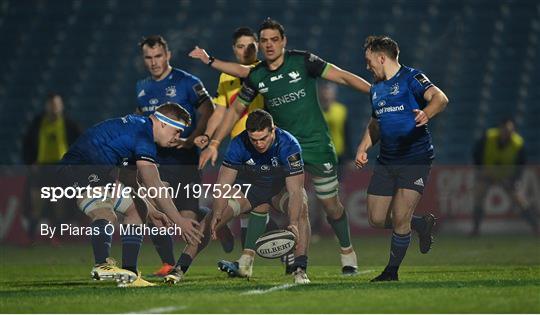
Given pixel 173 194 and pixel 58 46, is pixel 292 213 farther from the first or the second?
pixel 58 46

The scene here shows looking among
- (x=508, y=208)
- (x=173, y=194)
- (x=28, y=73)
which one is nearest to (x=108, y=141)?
(x=173, y=194)

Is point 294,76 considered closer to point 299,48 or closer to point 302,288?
point 302,288

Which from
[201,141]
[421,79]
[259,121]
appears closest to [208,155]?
[201,141]

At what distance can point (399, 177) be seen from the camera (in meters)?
9.77

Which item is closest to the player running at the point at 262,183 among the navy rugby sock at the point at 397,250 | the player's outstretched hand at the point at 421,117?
the navy rugby sock at the point at 397,250

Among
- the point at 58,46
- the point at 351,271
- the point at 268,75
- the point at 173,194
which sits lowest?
the point at 351,271

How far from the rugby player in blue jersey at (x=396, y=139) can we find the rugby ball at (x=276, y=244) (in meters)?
0.74

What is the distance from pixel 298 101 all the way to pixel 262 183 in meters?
0.75

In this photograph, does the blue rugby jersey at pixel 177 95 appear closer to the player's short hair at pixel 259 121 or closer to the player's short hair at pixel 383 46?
the player's short hair at pixel 259 121

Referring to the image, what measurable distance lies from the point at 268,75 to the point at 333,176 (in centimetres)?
104

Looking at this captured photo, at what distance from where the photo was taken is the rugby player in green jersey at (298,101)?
1015 cm

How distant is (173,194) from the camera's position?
10.9m

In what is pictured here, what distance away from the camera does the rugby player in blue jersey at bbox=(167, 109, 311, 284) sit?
9516mm

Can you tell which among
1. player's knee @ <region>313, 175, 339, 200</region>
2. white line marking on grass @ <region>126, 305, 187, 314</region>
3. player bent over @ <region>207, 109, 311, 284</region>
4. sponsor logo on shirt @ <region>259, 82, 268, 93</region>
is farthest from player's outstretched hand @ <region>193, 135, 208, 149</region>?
white line marking on grass @ <region>126, 305, 187, 314</region>
